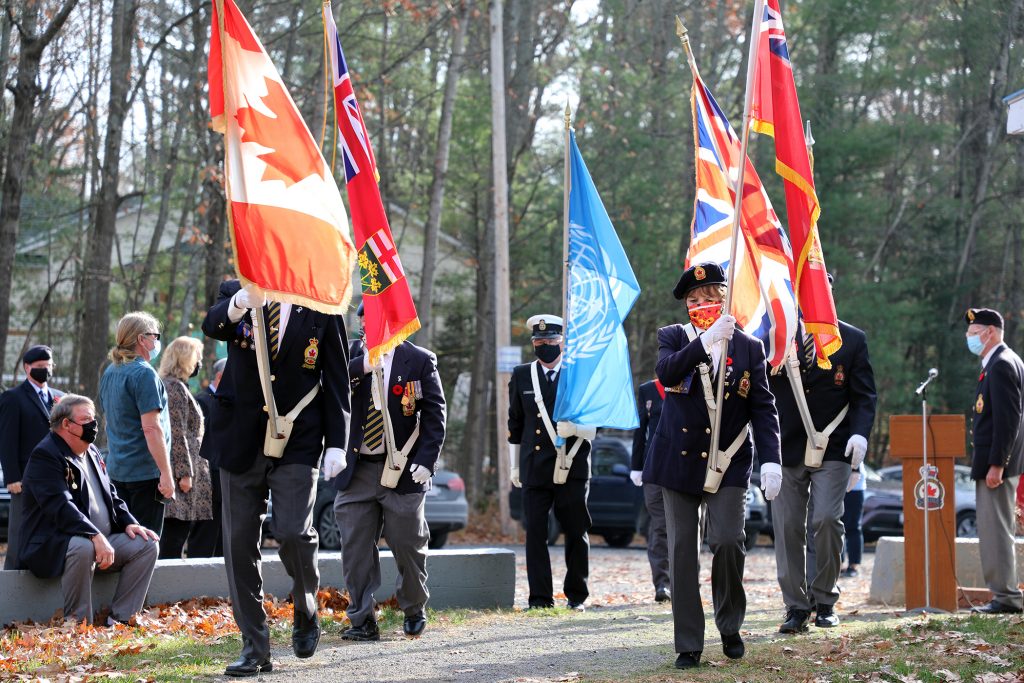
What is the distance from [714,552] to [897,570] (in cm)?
437

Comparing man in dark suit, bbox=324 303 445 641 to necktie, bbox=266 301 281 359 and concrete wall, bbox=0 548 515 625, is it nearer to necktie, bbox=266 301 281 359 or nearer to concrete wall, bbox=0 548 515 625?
concrete wall, bbox=0 548 515 625

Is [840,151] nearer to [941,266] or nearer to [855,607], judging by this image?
[941,266]

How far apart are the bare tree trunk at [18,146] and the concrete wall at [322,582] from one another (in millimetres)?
6500

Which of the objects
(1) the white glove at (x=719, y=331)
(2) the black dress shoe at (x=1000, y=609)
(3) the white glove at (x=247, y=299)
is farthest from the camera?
(2) the black dress shoe at (x=1000, y=609)

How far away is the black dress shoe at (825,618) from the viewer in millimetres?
9367

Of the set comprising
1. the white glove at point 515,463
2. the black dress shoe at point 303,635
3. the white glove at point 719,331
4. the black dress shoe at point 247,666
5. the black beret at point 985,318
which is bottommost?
the black dress shoe at point 247,666

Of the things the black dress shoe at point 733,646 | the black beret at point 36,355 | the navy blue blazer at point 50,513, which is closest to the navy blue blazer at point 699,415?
the black dress shoe at point 733,646

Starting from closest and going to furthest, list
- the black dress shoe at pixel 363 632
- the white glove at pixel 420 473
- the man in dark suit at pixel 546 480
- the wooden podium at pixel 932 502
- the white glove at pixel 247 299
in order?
the white glove at pixel 247 299, the black dress shoe at pixel 363 632, the white glove at pixel 420 473, the wooden podium at pixel 932 502, the man in dark suit at pixel 546 480

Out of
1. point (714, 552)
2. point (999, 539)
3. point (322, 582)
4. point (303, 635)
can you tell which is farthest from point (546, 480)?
point (303, 635)

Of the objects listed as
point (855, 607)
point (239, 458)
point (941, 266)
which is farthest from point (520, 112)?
point (239, 458)

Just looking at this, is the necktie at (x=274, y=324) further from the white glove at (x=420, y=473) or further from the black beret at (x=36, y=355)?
the black beret at (x=36, y=355)

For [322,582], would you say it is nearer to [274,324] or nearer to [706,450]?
[274,324]

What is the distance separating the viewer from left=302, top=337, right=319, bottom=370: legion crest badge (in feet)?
23.6

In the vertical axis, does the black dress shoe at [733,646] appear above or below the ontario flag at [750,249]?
below
